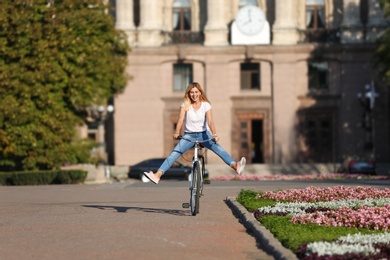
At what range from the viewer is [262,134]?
82.2 metres

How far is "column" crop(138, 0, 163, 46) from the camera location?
8100cm

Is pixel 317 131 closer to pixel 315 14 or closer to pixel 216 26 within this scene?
pixel 315 14

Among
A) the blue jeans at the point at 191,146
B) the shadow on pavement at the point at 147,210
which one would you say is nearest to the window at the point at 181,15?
the shadow on pavement at the point at 147,210

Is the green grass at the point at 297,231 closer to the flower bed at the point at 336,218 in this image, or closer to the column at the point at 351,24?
the flower bed at the point at 336,218

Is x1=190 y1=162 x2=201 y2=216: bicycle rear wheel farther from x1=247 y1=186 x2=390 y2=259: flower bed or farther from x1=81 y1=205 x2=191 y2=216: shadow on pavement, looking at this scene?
x1=247 y1=186 x2=390 y2=259: flower bed

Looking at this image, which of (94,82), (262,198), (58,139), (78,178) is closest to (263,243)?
(262,198)

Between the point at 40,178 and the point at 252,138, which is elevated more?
the point at 40,178

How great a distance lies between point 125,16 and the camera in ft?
268

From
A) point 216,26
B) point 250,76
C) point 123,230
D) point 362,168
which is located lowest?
point 362,168

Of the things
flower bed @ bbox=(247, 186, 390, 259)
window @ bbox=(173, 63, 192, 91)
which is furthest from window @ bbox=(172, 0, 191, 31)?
flower bed @ bbox=(247, 186, 390, 259)

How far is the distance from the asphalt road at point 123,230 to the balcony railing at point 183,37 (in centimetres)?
5303

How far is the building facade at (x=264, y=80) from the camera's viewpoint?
80312 millimetres

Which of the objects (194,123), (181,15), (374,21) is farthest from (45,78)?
(194,123)

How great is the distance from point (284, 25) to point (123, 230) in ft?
204
